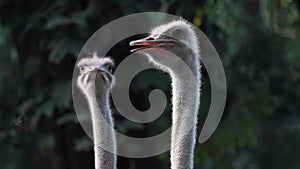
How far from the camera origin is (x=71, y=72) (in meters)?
8.91

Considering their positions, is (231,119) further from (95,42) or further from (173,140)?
(173,140)

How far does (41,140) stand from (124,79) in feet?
3.17

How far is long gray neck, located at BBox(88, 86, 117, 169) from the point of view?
566cm

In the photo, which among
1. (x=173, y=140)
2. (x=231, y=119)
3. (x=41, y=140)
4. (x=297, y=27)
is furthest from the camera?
(x=231, y=119)

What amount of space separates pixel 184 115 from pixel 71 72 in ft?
13.4

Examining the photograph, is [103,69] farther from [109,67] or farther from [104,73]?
[109,67]

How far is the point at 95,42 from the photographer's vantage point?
28.1ft

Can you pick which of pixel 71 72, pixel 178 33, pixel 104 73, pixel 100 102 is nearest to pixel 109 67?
pixel 104 73

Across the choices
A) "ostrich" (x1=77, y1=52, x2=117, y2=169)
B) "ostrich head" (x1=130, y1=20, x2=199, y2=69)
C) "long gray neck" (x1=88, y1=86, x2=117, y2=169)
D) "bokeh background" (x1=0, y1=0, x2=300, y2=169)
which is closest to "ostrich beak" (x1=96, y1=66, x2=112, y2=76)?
"ostrich" (x1=77, y1=52, x2=117, y2=169)

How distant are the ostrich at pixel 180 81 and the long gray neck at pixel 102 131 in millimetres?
794

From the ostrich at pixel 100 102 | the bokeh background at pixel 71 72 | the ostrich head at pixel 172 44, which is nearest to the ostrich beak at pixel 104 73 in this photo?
the ostrich at pixel 100 102

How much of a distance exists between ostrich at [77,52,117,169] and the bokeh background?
189 centimetres

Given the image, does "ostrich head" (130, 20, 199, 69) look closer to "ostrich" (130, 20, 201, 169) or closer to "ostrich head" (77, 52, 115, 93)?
"ostrich" (130, 20, 201, 169)

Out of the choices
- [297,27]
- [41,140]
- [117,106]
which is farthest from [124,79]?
[297,27]
